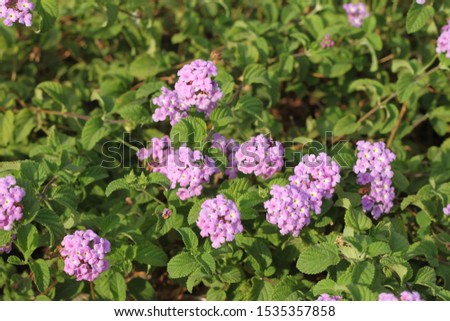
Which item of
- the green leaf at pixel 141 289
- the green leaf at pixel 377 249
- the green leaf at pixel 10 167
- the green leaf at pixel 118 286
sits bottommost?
the green leaf at pixel 141 289

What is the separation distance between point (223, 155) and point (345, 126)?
1.11 m

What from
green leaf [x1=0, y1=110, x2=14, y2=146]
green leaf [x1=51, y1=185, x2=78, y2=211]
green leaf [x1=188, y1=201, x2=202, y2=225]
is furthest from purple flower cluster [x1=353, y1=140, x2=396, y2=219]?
green leaf [x1=0, y1=110, x2=14, y2=146]

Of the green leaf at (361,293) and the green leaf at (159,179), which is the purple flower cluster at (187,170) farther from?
the green leaf at (361,293)

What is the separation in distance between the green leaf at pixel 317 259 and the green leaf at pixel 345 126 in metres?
1.22

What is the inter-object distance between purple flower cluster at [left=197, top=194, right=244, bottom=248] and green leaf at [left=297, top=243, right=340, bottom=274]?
33 cm

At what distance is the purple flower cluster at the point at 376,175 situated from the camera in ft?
10.7

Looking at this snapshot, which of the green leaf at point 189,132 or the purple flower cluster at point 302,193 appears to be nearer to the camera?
the purple flower cluster at point 302,193

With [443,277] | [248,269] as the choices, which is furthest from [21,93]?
[443,277]

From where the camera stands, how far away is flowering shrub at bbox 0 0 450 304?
2.96 metres

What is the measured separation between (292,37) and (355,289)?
2.18 metres

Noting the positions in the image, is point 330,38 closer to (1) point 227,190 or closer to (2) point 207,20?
(2) point 207,20

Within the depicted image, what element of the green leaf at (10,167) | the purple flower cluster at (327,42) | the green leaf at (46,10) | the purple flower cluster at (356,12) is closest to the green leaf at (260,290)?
the green leaf at (10,167)

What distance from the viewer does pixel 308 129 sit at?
4.23 metres

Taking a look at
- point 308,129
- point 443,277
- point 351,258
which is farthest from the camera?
point 308,129
